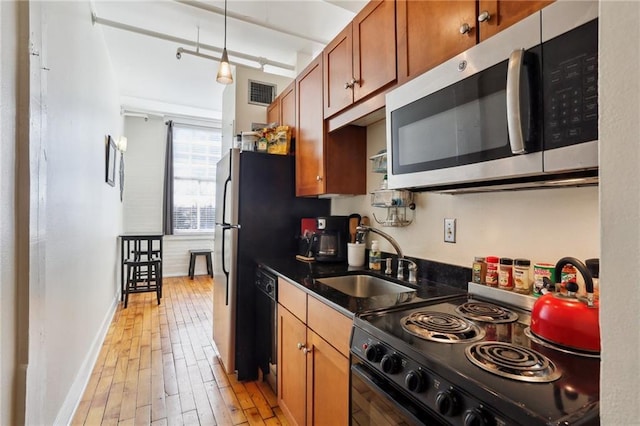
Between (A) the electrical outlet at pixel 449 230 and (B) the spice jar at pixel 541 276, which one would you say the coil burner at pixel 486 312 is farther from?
(A) the electrical outlet at pixel 449 230

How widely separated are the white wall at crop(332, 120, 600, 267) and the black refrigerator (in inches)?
35.1

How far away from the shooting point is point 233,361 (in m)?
2.31

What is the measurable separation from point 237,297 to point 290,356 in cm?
74

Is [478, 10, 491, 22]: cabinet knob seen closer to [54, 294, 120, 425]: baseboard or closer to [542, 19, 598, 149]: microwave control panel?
[542, 19, 598, 149]: microwave control panel

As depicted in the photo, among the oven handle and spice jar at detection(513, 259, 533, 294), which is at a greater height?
spice jar at detection(513, 259, 533, 294)

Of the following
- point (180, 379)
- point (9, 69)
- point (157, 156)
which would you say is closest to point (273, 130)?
point (9, 69)

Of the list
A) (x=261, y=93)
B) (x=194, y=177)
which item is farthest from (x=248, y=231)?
(x=194, y=177)

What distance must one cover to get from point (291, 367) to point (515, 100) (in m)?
1.60

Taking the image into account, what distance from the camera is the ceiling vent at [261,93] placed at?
3.02 meters

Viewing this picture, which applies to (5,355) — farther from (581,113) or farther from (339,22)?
(339,22)

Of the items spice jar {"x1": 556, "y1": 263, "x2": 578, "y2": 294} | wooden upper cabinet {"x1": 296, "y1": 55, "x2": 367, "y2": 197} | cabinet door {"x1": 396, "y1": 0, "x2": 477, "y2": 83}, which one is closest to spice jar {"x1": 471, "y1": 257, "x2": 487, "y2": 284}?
spice jar {"x1": 556, "y1": 263, "x2": 578, "y2": 294}

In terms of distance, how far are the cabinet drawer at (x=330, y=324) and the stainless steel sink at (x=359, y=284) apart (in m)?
0.35

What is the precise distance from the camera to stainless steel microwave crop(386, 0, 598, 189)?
763 mm

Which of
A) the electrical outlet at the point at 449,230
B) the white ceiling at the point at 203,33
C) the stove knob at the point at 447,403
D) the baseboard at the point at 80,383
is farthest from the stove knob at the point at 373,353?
the white ceiling at the point at 203,33
